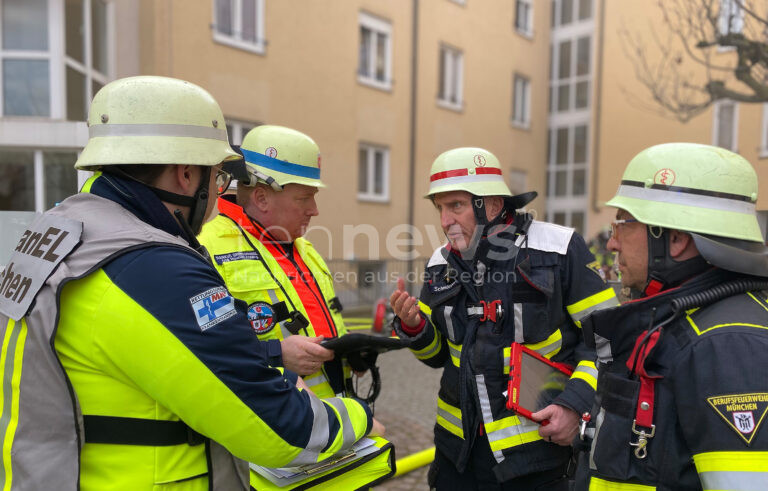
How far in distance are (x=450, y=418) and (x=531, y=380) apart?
0.46 metres

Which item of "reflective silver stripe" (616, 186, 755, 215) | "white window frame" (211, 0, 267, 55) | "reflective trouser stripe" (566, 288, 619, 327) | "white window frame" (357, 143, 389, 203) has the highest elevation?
"white window frame" (211, 0, 267, 55)

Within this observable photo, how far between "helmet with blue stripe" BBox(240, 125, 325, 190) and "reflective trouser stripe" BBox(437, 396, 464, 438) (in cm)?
129

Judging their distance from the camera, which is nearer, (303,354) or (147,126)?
(147,126)

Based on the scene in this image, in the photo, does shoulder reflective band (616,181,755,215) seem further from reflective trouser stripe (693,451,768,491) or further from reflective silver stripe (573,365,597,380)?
reflective silver stripe (573,365,597,380)

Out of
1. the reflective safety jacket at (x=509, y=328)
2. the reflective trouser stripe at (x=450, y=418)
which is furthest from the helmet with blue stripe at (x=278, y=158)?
the reflective trouser stripe at (x=450, y=418)

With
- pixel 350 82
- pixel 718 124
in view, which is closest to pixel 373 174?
pixel 350 82

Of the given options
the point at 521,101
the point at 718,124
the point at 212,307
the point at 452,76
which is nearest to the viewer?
the point at 212,307

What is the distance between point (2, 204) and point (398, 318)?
568 centimetres

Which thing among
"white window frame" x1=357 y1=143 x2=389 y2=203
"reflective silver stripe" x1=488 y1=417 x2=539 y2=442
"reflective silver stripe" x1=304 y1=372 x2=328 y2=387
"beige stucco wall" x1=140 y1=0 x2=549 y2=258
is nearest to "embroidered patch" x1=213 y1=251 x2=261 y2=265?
"reflective silver stripe" x1=304 y1=372 x2=328 y2=387

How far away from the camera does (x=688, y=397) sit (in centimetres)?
Result: 135

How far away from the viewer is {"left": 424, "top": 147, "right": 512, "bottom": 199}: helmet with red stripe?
2.68m

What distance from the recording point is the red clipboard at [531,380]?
2.24m

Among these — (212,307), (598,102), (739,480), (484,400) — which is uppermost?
(598,102)

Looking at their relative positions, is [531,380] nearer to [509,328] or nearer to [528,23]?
[509,328]
